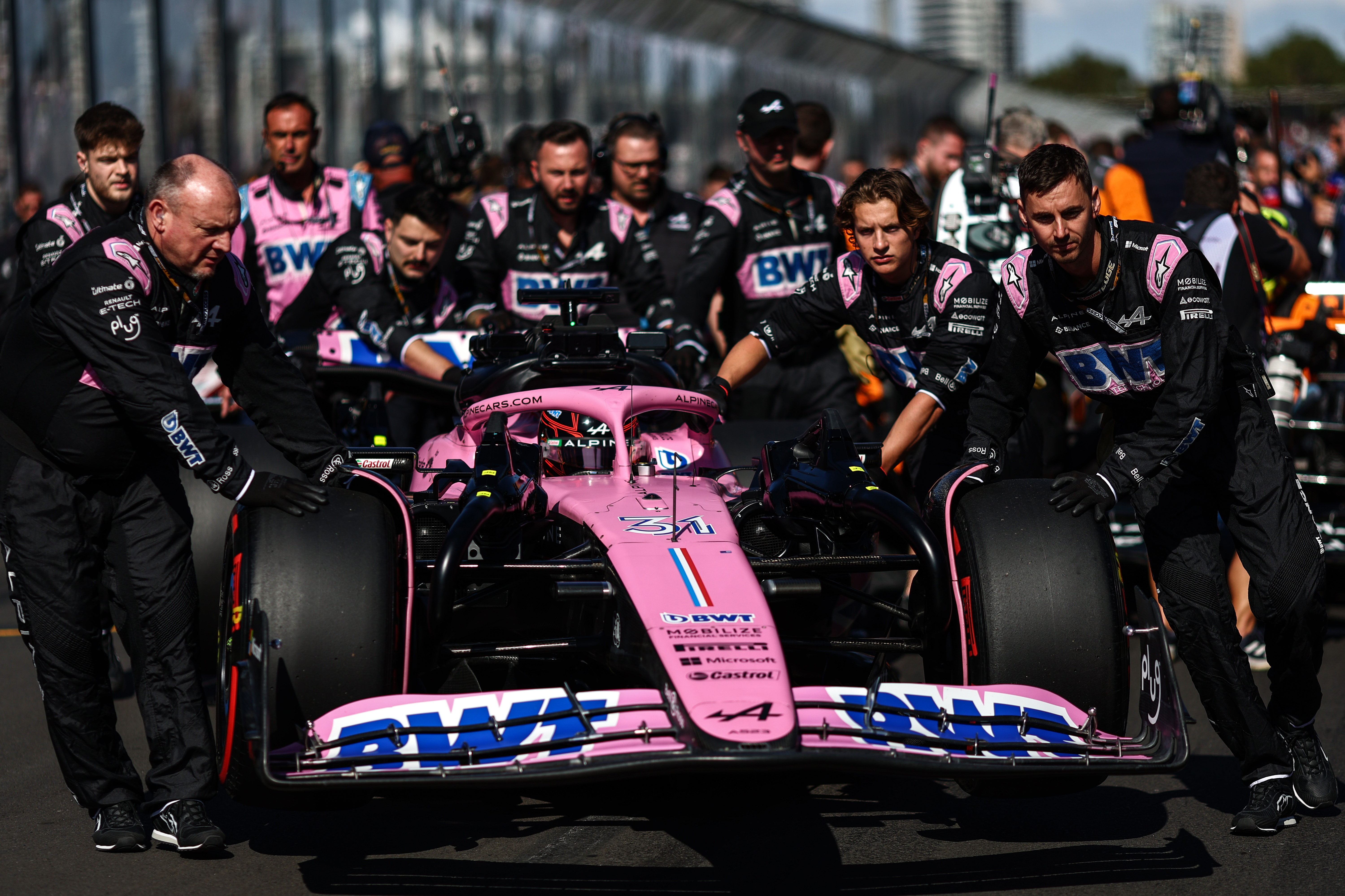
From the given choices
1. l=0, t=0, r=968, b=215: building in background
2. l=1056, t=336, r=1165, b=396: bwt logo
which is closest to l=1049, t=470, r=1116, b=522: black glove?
l=1056, t=336, r=1165, b=396: bwt logo

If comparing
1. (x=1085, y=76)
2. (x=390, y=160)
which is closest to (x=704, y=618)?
(x=390, y=160)

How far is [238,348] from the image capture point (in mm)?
5254

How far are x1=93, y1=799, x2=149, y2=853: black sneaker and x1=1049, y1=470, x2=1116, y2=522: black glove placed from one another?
9.20 feet

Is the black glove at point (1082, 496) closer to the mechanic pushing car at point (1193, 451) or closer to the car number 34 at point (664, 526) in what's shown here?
the mechanic pushing car at point (1193, 451)

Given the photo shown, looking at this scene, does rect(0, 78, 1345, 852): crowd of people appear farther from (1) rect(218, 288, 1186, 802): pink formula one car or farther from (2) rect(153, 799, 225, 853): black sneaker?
(1) rect(218, 288, 1186, 802): pink formula one car

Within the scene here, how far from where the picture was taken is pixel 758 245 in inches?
330

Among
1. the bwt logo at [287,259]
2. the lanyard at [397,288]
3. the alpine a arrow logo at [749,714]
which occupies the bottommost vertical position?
the alpine a arrow logo at [749,714]

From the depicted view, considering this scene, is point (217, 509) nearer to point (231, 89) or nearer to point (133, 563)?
point (133, 563)

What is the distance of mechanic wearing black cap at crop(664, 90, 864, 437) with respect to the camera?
27.2ft

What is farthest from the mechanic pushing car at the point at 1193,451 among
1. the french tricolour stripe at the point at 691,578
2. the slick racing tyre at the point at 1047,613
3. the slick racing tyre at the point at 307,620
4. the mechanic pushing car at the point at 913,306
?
the slick racing tyre at the point at 307,620

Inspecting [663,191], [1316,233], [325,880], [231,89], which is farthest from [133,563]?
[231,89]

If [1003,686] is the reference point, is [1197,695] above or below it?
below

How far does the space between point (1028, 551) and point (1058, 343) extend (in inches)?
33.2

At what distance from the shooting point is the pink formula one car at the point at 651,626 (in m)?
3.99
